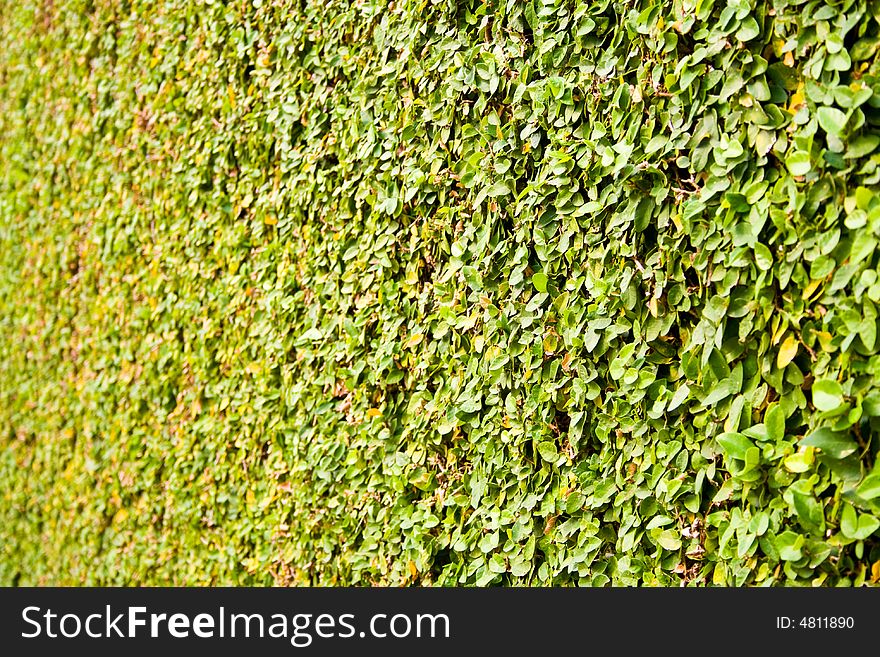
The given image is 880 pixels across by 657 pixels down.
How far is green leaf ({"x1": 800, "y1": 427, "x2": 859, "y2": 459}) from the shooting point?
1.39 m

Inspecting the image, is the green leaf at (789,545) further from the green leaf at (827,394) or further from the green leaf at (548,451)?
the green leaf at (548,451)

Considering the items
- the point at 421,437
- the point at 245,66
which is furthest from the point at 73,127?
the point at 421,437

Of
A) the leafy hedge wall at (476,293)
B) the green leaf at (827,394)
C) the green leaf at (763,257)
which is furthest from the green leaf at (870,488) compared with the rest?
the green leaf at (763,257)

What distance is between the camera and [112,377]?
11.8 feet

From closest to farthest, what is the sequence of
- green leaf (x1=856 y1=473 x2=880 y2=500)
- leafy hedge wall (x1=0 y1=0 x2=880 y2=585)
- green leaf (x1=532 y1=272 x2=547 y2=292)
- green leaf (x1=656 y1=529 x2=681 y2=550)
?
1. green leaf (x1=856 y1=473 x2=880 y2=500)
2. leafy hedge wall (x1=0 y1=0 x2=880 y2=585)
3. green leaf (x1=656 y1=529 x2=681 y2=550)
4. green leaf (x1=532 y1=272 x2=547 y2=292)

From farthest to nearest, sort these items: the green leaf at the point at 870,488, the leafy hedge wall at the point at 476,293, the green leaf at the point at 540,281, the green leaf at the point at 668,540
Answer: the green leaf at the point at 540,281
the green leaf at the point at 668,540
the leafy hedge wall at the point at 476,293
the green leaf at the point at 870,488

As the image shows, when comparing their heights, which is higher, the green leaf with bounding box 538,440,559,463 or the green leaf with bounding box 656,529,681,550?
the green leaf with bounding box 538,440,559,463

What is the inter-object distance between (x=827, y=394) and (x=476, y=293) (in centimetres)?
85

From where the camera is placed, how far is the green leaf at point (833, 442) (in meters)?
1.39

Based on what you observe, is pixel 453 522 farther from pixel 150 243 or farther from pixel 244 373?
pixel 150 243

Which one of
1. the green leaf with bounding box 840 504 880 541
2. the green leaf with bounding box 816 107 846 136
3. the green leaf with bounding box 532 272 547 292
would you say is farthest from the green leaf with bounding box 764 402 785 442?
the green leaf with bounding box 532 272 547 292

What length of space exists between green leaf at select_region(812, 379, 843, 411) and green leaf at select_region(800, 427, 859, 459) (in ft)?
0.12

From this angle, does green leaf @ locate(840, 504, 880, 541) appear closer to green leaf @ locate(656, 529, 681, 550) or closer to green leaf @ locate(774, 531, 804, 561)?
green leaf @ locate(774, 531, 804, 561)

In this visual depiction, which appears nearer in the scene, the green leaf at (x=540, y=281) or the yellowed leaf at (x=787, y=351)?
the yellowed leaf at (x=787, y=351)
